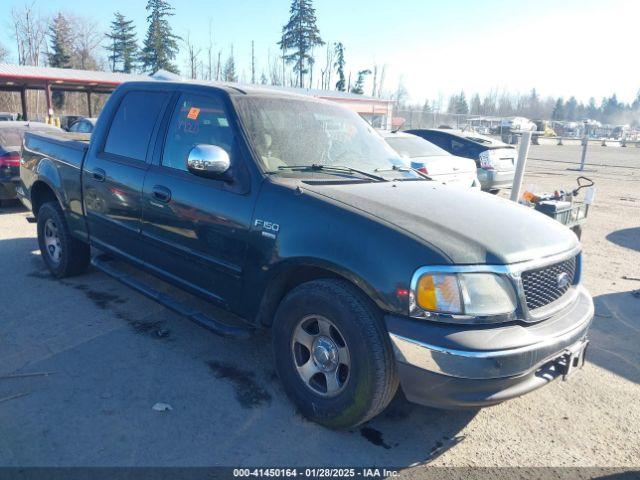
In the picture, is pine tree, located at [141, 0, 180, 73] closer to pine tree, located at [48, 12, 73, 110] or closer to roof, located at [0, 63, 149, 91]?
pine tree, located at [48, 12, 73, 110]

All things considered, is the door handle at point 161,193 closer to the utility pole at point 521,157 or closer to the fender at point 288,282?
the fender at point 288,282

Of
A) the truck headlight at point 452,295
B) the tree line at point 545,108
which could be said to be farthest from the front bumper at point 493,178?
the tree line at point 545,108

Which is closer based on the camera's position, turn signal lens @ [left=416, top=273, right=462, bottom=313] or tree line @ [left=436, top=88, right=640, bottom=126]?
turn signal lens @ [left=416, top=273, right=462, bottom=313]

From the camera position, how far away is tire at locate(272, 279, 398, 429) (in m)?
2.62

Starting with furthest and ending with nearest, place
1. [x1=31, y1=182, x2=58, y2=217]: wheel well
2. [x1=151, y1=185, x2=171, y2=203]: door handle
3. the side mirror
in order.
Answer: [x1=31, y1=182, x2=58, y2=217]: wheel well, [x1=151, y1=185, x2=171, y2=203]: door handle, the side mirror


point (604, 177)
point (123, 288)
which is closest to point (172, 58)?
point (604, 177)

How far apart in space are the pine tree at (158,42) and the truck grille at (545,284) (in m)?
57.5

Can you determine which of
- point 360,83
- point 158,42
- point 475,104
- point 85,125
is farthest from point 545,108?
point 85,125

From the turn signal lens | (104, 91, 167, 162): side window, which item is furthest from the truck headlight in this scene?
(104, 91, 167, 162): side window

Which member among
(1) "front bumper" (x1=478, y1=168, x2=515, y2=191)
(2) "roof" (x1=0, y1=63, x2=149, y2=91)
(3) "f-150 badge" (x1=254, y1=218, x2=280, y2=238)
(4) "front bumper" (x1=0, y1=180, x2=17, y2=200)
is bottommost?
(4) "front bumper" (x1=0, y1=180, x2=17, y2=200)

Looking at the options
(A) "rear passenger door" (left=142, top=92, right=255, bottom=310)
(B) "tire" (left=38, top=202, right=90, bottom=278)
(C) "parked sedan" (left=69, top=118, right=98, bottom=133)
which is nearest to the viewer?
(A) "rear passenger door" (left=142, top=92, right=255, bottom=310)

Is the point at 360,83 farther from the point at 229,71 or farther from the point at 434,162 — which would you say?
the point at 434,162

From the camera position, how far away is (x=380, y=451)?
9.34 ft

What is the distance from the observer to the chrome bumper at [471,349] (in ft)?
7.93
